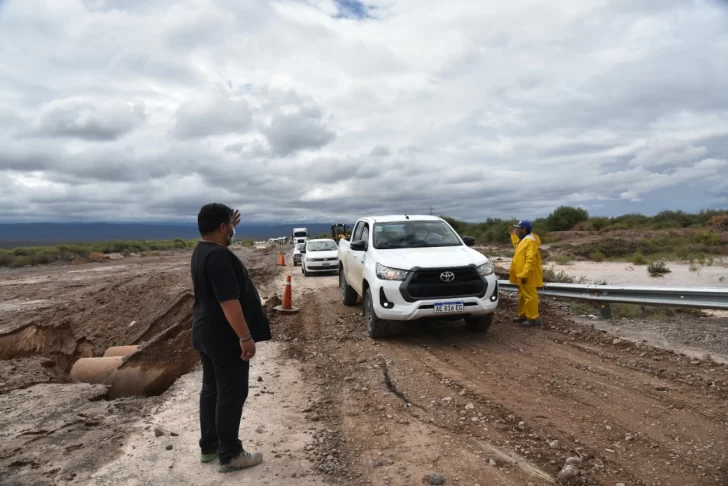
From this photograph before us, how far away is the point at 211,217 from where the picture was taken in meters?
3.60

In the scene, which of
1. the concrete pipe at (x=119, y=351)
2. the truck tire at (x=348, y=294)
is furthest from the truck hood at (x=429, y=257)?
the concrete pipe at (x=119, y=351)

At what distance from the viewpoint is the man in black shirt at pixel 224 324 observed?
342 centimetres

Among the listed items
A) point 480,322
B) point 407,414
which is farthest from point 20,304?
point 407,414

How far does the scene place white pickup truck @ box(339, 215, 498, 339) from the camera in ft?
23.5

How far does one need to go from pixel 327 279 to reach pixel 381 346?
1126 cm

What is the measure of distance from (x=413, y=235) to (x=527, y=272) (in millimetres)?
2039

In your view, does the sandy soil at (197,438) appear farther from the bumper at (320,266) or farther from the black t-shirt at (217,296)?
the bumper at (320,266)

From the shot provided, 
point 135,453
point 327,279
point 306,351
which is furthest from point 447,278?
point 327,279

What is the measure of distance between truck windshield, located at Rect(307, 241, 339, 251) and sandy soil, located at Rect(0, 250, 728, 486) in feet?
42.6

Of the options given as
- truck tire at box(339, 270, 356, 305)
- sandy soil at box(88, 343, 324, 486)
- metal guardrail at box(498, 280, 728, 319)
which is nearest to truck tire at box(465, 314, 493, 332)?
metal guardrail at box(498, 280, 728, 319)

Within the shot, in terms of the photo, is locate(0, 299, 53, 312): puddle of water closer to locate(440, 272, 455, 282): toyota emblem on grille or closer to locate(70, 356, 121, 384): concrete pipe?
locate(70, 356, 121, 384): concrete pipe

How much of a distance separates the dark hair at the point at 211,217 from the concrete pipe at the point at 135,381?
3.42 meters

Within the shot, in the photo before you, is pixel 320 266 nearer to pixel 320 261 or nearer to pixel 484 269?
pixel 320 261

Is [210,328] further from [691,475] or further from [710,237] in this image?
[710,237]
